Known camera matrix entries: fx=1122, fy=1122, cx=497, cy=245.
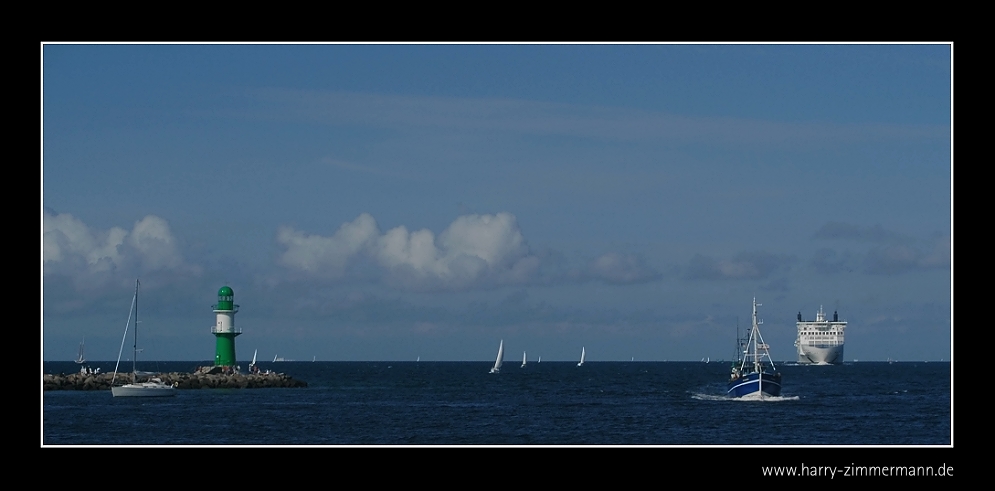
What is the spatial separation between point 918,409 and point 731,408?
526 inches

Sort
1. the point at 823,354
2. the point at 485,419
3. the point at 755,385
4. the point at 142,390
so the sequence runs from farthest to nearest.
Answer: the point at 823,354
the point at 142,390
the point at 755,385
the point at 485,419

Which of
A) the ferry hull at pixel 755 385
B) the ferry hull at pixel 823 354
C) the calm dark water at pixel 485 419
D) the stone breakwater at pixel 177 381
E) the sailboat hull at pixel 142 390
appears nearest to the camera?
the calm dark water at pixel 485 419

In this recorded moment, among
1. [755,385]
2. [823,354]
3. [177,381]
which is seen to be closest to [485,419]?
[755,385]

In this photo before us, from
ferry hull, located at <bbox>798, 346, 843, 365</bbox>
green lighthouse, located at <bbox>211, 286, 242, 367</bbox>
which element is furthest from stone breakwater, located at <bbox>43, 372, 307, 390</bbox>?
ferry hull, located at <bbox>798, 346, 843, 365</bbox>

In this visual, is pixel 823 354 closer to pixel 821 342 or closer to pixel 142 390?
pixel 821 342

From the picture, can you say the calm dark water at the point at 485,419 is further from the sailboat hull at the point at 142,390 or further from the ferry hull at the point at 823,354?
the ferry hull at the point at 823,354

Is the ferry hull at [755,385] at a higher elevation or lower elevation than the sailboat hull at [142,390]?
higher

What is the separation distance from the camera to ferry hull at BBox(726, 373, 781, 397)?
73500 millimetres

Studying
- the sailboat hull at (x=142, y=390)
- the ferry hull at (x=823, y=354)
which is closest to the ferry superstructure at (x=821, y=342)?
the ferry hull at (x=823, y=354)

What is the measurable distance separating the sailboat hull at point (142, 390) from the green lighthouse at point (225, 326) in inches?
298

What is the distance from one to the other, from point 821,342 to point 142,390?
140 meters

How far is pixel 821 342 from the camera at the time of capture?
194 m

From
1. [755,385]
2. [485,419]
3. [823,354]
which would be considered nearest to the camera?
[485,419]

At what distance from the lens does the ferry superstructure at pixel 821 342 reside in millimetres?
192875
